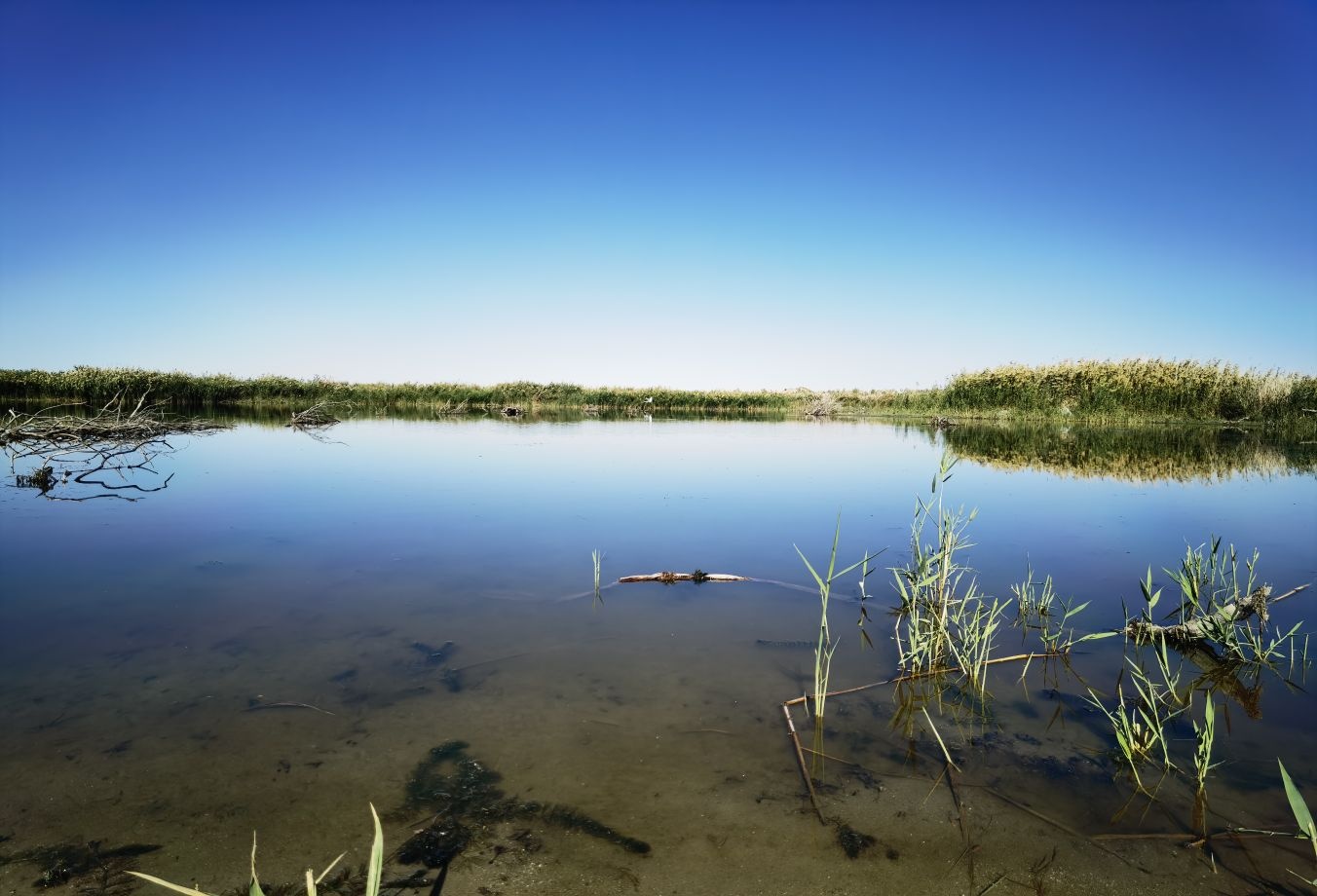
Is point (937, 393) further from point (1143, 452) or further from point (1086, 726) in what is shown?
point (1086, 726)

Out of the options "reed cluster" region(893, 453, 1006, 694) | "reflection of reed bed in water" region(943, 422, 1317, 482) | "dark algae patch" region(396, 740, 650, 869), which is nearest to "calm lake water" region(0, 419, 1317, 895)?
"dark algae patch" region(396, 740, 650, 869)

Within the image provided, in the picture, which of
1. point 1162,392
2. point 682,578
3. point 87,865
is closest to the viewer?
point 87,865

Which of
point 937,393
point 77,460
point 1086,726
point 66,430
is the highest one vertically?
point 937,393

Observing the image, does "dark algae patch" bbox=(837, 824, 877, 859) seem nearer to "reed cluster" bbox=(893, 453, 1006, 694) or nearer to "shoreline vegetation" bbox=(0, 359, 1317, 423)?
"reed cluster" bbox=(893, 453, 1006, 694)

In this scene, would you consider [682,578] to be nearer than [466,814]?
No

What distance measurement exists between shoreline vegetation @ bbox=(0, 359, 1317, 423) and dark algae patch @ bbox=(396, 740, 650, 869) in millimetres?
14522

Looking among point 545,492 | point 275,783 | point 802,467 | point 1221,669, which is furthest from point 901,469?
point 275,783

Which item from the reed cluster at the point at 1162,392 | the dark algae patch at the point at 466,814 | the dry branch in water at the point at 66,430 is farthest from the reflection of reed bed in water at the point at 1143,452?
the dry branch in water at the point at 66,430

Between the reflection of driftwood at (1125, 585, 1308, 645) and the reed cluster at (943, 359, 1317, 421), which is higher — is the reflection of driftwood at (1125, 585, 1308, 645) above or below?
A: below

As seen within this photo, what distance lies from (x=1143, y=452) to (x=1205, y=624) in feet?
41.9

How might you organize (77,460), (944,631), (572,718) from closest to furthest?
(572,718)
(944,631)
(77,460)

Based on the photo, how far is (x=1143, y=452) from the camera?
14312mm

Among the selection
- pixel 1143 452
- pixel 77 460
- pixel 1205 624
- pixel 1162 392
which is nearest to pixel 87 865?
pixel 1205 624

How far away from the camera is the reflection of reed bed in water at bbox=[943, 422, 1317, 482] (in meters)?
11.1
